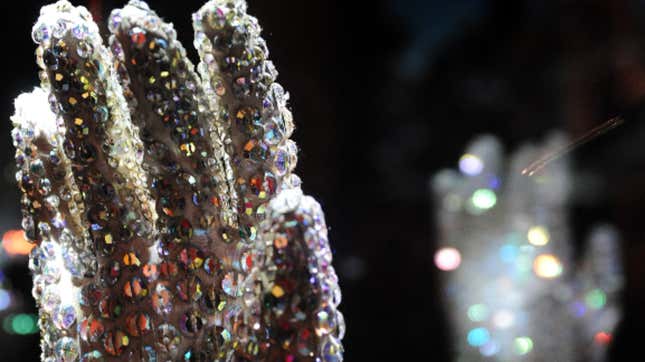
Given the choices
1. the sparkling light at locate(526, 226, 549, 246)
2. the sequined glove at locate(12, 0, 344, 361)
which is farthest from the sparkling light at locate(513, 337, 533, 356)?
the sequined glove at locate(12, 0, 344, 361)

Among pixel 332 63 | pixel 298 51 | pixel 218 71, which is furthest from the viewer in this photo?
pixel 332 63

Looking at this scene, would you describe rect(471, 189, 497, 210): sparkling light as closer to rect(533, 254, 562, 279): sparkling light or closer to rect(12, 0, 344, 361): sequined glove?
rect(533, 254, 562, 279): sparkling light

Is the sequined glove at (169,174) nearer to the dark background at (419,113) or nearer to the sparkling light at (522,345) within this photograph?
the dark background at (419,113)

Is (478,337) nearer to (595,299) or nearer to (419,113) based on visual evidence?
(595,299)

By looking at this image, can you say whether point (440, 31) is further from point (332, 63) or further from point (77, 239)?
point (77, 239)

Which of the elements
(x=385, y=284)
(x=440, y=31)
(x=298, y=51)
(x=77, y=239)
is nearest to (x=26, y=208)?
(x=77, y=239)

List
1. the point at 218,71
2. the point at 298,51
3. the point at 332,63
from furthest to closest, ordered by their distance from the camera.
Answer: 1. the point at 332,63
2. the point at 298,51
3. the point at 218,71

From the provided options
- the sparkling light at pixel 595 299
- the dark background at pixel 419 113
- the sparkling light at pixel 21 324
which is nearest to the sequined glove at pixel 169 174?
the dark background at pixel 419 113
